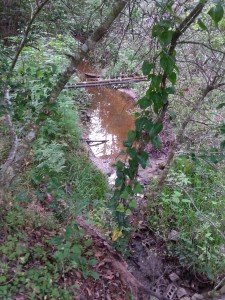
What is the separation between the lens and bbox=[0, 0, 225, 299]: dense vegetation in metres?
2.34

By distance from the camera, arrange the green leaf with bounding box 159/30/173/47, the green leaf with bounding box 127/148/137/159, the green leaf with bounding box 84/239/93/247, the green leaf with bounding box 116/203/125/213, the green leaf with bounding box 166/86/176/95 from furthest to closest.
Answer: the green leaf with bounding box 84/239/93/247 → the green leaf with bounding box 116/203/125/213 → the green leaf with bounding box 127/148/137/159 → the green leaf with bounding box 166/86/176/95 → the green leaf with bounding box 159/30/173/47

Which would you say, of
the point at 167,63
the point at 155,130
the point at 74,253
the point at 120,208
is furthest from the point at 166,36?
the point at 74,253

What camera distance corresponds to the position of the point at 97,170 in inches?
187

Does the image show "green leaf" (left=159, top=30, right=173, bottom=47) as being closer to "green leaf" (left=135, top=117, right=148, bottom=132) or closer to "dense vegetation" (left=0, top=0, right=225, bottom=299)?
"dense vegetation" (left=0, top=0, right=225, bottom=299)

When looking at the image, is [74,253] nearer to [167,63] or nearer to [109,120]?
[167,63]

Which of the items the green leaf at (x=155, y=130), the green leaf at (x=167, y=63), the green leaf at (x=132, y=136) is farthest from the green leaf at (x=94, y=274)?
the green leaf at (x=167, y=63)

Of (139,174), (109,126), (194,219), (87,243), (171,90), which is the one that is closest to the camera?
(171,90)

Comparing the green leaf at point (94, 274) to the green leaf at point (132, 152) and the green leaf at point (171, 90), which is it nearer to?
the green leaf at point (132, 152)

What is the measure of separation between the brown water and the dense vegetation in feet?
3.35

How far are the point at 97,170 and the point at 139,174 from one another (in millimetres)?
749

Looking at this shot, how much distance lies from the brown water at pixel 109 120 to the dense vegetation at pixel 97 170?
40.2 inches

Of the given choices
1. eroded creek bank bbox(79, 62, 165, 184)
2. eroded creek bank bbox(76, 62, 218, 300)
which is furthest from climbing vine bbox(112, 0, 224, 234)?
eroded creek bank bbox(79, 62, 165, 184)

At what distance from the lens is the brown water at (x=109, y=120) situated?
6156mm

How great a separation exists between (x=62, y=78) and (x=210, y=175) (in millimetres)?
2960
